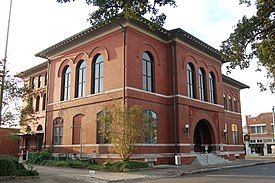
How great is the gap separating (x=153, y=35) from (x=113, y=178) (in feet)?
50.1

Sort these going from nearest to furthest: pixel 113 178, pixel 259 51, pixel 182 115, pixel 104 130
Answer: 1. pixel 259 51
2. pixel 113 178
3. pixel 104 130
4. pixel 182 115

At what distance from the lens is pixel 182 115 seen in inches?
1146

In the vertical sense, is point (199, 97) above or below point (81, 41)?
below

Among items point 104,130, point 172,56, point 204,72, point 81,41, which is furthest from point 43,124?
point 204,72

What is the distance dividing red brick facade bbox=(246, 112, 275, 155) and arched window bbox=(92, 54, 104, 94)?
2037 inches

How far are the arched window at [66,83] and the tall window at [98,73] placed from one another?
4.39 meters

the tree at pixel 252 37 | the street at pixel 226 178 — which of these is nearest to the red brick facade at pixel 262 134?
the street at pixel 226 178

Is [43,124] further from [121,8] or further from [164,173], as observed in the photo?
[121,8]

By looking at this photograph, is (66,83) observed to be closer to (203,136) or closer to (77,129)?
(77,129)

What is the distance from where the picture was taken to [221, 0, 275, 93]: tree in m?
10.9

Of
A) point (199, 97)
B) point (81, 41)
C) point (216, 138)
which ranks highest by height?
point (81, 41)

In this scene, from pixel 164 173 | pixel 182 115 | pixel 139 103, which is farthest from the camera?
pixel 182 115

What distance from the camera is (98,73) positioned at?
29.3 metres

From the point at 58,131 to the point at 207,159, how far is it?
1511 centimetres
